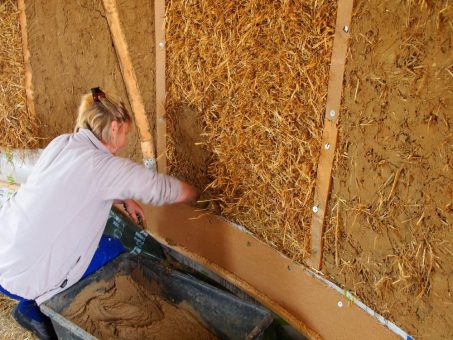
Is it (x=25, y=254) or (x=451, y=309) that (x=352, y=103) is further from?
(x=25, y=254)

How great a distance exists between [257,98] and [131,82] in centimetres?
116

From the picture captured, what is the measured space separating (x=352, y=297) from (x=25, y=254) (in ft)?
5.49

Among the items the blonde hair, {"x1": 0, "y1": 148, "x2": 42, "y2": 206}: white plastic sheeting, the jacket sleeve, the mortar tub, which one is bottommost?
the mortar tub

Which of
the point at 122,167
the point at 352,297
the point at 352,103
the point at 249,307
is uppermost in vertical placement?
the point at 352,103

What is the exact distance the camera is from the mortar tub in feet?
7.21

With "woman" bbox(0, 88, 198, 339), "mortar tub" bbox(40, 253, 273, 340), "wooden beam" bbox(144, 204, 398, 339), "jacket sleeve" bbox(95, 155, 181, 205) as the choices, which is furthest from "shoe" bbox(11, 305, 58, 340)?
"wooden beam" bbox(144, 204, 398, 339)

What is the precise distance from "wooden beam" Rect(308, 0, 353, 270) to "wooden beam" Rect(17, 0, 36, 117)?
259 centimetres

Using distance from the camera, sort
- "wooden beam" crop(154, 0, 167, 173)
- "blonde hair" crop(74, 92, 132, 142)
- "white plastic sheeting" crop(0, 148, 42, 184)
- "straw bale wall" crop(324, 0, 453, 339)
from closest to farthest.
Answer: "straw bale wall" crop(324, 0, 453, 339), "blonde hair" crop(74, 92, 132, 142), "wooden beam" crop(154, 0, 167, 173), "white plastic sheeting" crop(0, 148, 42, 184)

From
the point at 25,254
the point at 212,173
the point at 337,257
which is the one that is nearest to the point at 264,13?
the point at 212,173

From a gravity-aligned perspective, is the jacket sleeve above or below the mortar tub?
above

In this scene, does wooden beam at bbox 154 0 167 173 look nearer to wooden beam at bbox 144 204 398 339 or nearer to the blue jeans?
wooden beam at bbox 144 204 398 339

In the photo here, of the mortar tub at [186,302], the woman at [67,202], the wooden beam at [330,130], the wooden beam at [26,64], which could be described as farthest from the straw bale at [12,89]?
the wooden beam at [330,130]

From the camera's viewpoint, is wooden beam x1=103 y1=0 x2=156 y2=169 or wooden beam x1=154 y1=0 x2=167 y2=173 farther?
wooden beam x1=103 y1=0 x2=156 y2=169

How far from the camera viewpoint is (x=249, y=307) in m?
2.25
